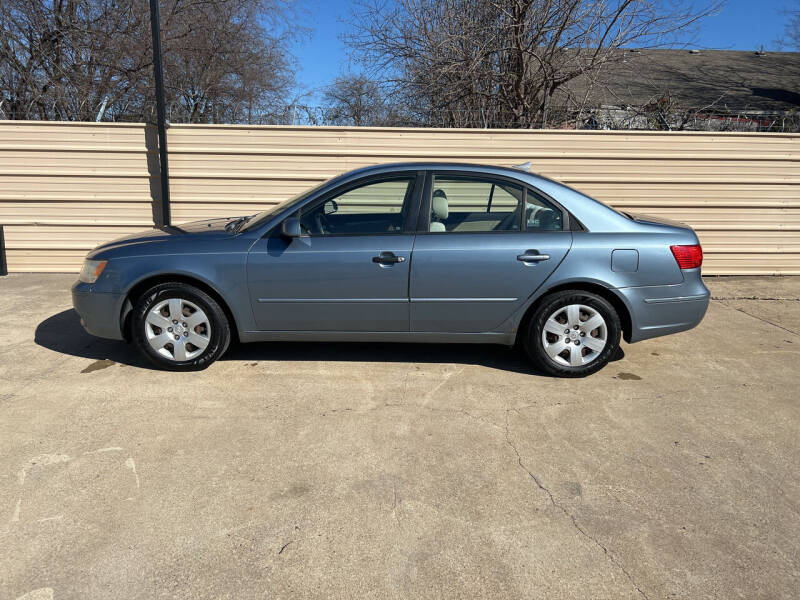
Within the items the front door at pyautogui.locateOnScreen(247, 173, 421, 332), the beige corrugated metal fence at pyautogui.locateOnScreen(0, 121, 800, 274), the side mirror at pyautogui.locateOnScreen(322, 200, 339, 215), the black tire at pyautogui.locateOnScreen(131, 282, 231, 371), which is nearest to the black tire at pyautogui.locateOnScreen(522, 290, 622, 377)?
the front door at pyautogui.locateOnScreen(247, 173, 421, 332)

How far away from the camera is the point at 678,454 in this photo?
3270mm

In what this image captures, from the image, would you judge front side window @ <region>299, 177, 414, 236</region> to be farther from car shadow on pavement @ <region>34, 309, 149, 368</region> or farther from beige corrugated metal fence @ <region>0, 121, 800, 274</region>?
beige corrugated metal fence @ <region>0, 121, 800, 274</region>

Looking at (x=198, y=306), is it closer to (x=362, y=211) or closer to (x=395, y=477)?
(x=362, y=211)

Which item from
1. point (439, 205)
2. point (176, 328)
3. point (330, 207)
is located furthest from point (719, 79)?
point (176, 328)

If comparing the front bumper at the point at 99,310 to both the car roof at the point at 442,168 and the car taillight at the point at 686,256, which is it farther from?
the car taillight at the point at 686,256

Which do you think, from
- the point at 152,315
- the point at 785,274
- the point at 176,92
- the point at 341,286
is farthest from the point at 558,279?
the point at 176,92

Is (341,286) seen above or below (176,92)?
below

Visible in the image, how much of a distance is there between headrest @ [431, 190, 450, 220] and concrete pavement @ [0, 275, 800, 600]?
1209 millimetres

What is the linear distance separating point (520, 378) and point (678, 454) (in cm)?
130

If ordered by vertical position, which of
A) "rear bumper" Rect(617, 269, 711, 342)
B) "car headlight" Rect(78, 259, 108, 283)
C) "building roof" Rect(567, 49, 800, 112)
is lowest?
"rear bumper" Rect(617, 269, 711, 342)

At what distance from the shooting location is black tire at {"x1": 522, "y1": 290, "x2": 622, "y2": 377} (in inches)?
166

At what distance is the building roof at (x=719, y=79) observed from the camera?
1703cm

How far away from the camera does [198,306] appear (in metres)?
4.27

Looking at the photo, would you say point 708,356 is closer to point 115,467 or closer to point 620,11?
point 115,467
